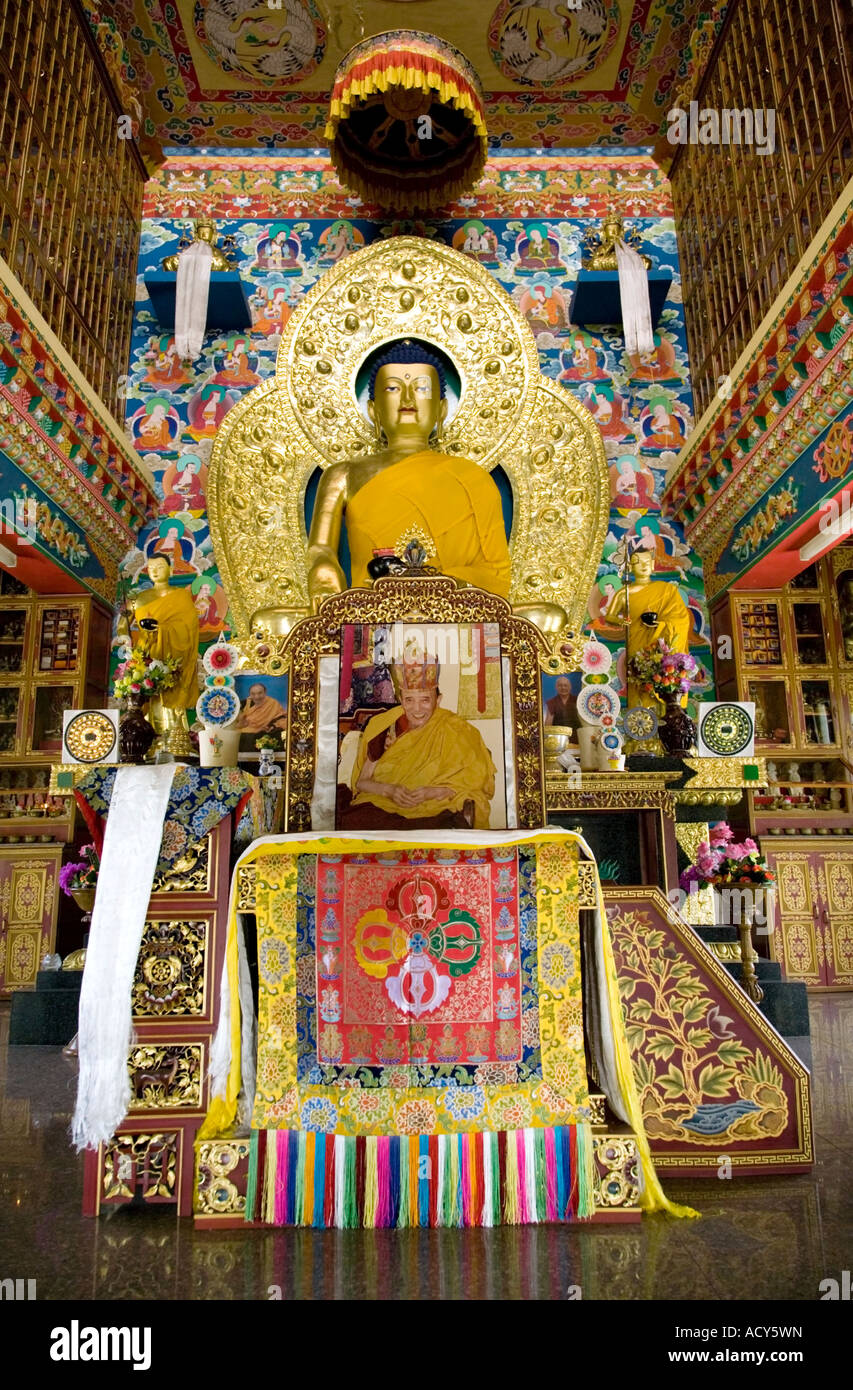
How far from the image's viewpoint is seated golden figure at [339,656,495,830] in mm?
2453

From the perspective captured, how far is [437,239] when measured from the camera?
631cm

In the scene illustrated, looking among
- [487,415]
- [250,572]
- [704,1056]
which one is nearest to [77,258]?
[250,572]

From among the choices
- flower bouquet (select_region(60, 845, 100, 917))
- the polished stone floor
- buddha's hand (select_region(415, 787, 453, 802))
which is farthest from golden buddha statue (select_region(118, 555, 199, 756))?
the polished stone floor

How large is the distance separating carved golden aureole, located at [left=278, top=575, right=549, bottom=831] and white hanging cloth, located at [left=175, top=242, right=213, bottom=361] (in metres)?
3.53

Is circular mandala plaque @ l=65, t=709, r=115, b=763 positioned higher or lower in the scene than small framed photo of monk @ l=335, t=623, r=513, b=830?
higher

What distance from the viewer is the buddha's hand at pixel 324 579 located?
16.2 feet

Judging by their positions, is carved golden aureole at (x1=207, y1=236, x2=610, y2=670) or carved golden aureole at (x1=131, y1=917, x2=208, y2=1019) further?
carved golden aureole at (x1=207, y1=236, x2=610, y2=670)

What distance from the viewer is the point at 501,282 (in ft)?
20.4

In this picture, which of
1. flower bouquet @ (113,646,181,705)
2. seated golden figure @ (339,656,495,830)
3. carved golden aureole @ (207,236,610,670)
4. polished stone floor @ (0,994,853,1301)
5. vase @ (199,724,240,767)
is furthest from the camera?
carved golden aureole @ (207,236,610,670)

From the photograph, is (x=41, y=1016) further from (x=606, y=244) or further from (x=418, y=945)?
(x=606, y=244)

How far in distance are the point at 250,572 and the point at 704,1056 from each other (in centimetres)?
390

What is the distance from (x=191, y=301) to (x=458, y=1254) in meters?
5.22

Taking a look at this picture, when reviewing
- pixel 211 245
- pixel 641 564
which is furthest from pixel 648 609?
pixel 211 245

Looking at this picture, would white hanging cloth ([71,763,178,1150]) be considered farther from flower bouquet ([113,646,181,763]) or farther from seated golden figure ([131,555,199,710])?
seated golden figure ([131,555,199,710])
